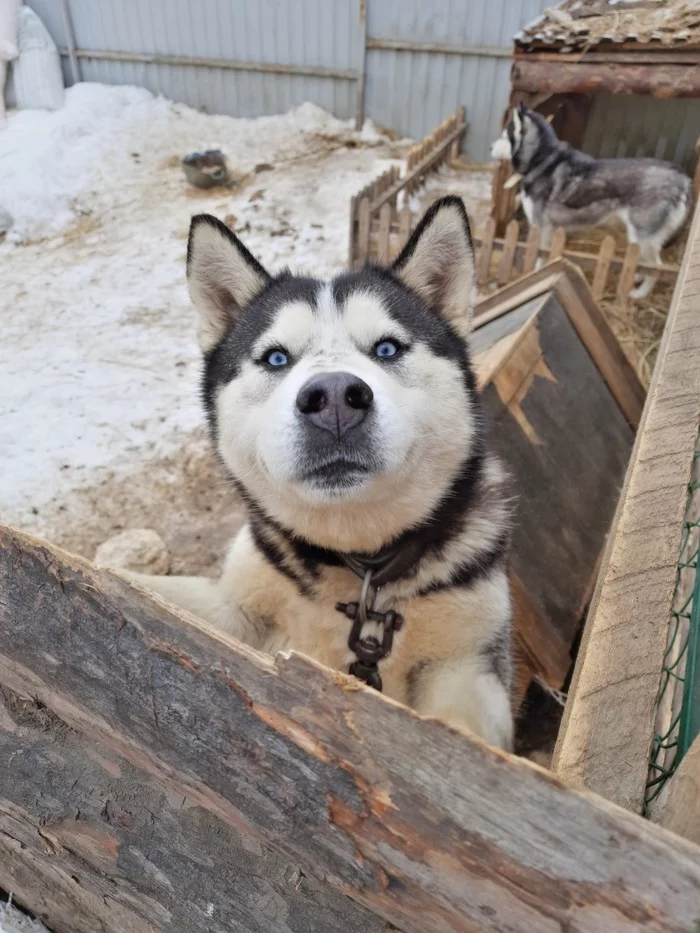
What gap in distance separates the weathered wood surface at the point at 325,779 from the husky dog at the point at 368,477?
721 millimetres

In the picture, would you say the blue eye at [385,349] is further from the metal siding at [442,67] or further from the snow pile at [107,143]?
the metal siding at [442,67]

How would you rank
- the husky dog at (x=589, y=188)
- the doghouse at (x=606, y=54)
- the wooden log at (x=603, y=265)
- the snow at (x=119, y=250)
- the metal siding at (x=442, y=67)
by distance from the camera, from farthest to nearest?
the metal siding at (x=442, y=67), the husky dog at (x=589, y=188), the doghouse at (x=606, y=54), the wooden log at (x=603, y=265), the snow at (x=119, y=250)

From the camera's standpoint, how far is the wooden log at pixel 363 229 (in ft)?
20.5

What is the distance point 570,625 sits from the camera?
9.11ft

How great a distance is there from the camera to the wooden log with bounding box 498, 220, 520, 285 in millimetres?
5815

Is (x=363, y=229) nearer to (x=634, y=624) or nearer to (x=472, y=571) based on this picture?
(x=472, y=571)

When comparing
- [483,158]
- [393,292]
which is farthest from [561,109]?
[393,292]

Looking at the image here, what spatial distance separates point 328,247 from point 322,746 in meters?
6.94

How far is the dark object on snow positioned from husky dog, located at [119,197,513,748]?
7516 mm

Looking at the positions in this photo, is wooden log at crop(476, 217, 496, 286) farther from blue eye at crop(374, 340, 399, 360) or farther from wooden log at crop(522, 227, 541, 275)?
blue eye at crop(374, 340, 399, 360)

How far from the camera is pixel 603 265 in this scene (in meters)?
5.50

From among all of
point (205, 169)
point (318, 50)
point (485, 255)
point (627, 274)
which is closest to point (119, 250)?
point (205, 169)

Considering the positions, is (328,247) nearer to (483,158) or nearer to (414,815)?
(483,158)

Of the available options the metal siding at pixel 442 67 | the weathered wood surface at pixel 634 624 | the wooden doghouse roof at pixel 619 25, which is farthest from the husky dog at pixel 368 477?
the metal siding at pixel 442 67
